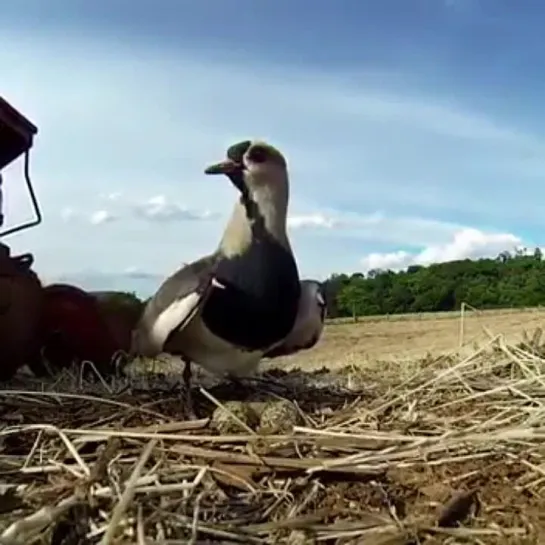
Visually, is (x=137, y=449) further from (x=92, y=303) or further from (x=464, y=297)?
(x=464, y=297)

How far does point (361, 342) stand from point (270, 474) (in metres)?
5.34

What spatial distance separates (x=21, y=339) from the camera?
14.1ft

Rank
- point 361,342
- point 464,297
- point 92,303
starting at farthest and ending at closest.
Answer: point 464,297 < point 361,342 < point 92,303

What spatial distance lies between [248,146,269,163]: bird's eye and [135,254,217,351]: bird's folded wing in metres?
0.35

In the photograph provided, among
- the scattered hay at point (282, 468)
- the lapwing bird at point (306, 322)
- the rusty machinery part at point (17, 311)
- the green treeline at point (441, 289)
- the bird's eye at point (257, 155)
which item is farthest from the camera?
the green treeline at point (441, 289)

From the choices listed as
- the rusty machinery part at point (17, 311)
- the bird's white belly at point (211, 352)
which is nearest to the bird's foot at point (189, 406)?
the bird's white belly at point (211, 352)

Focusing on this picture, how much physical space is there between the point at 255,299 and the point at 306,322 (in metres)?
0.29

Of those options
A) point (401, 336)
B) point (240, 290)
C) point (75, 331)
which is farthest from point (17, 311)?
point (401, 336)

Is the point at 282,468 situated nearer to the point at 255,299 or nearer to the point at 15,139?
the point at 255,299

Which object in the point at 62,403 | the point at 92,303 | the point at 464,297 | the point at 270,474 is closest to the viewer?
the point at 270,474

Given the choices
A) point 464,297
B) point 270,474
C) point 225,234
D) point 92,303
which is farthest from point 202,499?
point 464,297

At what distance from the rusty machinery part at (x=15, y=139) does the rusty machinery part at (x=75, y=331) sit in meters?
0.43

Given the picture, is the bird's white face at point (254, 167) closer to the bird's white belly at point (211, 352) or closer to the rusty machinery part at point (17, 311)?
the bird's white belly at point (211, 352)

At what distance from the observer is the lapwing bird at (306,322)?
3.35 m
